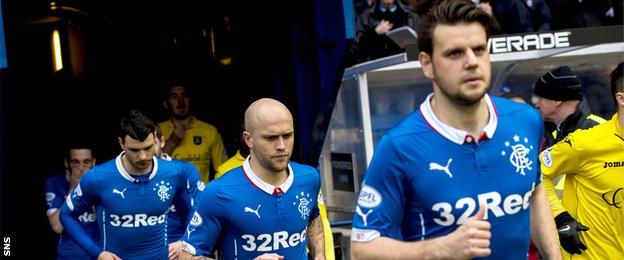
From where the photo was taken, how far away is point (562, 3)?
10969 mm

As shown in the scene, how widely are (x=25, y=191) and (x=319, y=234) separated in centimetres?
486

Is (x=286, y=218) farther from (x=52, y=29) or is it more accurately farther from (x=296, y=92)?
(x=52, y=29)

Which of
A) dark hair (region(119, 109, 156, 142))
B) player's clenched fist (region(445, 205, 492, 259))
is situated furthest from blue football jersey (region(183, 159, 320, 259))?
player's clenched fist (region(445, 205, 492, 259))

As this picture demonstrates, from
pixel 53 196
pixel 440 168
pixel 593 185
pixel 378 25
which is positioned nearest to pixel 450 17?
pixel 440 168

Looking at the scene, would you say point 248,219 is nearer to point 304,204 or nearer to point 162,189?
point 304,204

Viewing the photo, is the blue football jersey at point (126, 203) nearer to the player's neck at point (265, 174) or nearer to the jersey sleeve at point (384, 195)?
the player's neck at point (265, 174)

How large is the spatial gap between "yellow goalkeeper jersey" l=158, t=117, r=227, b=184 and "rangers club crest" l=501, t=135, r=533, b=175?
6294 millimetres

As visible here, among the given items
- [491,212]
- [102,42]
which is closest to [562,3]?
[102,42]

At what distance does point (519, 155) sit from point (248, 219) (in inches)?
83.5

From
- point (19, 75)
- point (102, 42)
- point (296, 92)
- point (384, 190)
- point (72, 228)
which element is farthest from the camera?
point (102, 42)

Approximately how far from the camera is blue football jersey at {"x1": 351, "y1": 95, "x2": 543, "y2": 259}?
3992 mm

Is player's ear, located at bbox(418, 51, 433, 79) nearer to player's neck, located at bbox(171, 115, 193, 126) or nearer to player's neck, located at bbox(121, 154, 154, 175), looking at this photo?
player's neck, located at bbox(121, 154, 154, 175)

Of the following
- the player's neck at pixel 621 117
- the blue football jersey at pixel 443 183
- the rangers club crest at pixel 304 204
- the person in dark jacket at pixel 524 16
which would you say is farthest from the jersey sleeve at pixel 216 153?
the blue football jersey at pixel 443 183

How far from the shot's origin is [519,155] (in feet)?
13.6
